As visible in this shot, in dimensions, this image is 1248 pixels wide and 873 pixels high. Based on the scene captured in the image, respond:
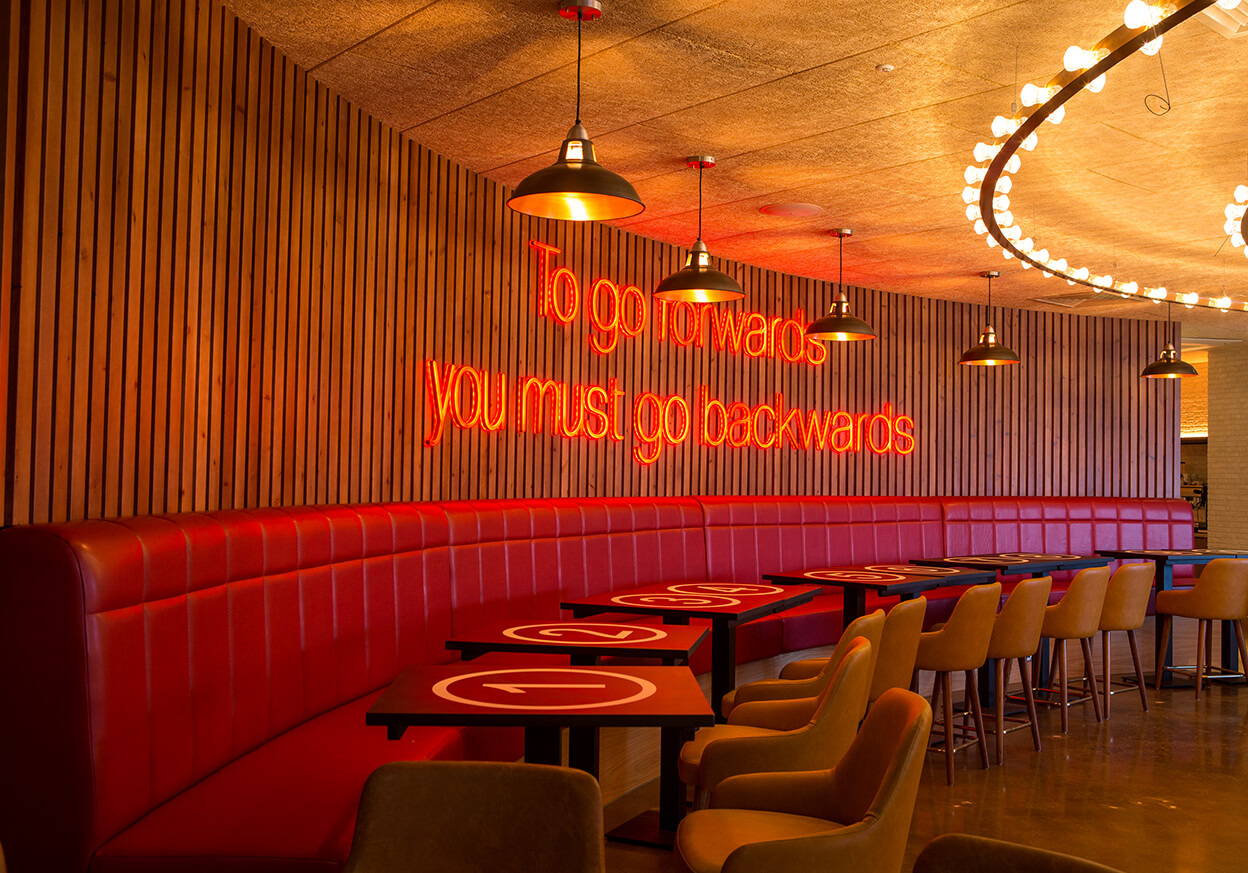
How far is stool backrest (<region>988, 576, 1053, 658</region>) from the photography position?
224 inches

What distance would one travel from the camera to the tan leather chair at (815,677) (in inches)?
150

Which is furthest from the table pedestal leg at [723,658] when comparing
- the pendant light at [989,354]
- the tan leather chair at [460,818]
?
the pendant light at [989,354]

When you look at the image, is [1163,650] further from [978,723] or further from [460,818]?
[460,818]

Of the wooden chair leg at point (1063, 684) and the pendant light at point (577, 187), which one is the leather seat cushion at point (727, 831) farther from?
the wooden chair leg at point (1063, 684)

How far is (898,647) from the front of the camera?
4.51 m

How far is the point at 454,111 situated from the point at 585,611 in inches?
98.5

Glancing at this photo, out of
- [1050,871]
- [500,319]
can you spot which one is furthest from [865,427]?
[1050,871]

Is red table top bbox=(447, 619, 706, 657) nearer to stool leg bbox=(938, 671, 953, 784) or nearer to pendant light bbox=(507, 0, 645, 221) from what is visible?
pendant light bbox=(507, 0, 645, 221)

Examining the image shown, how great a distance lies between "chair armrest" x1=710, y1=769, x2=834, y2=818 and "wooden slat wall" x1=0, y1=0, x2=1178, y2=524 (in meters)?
2.12

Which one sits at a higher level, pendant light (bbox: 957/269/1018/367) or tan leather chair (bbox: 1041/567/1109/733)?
pendant light (bbox: 957/269/1018/367)

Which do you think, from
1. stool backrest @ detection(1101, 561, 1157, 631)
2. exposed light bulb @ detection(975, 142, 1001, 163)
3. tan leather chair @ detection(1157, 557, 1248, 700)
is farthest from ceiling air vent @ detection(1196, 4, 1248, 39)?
tan leather chair @ detection(1157, 557, 1248, 700)

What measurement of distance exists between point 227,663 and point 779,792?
178 centimetres

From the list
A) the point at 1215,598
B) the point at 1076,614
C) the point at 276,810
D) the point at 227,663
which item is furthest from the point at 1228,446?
the point at 276,810

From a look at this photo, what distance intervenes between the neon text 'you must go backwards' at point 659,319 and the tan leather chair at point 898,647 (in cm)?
315
